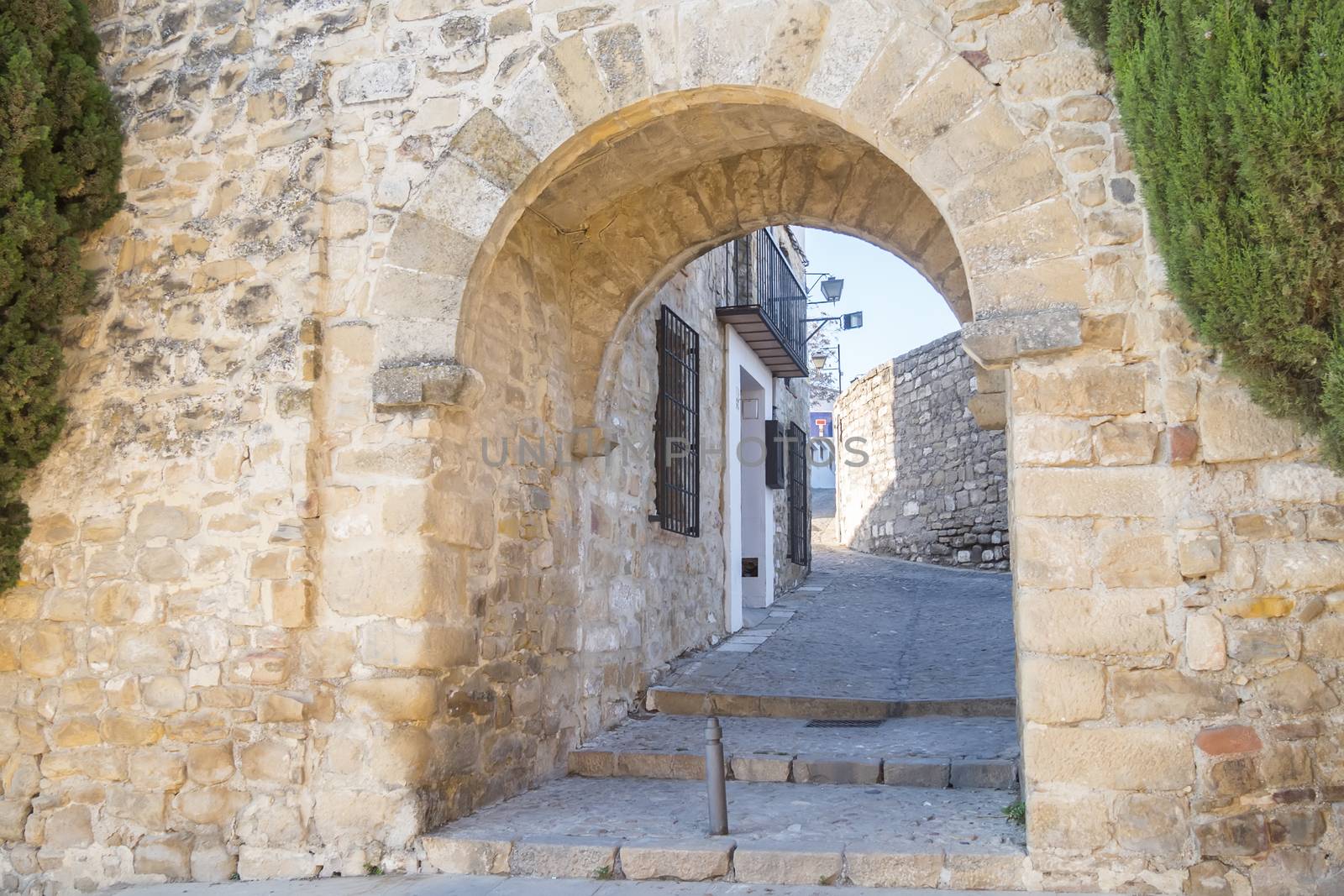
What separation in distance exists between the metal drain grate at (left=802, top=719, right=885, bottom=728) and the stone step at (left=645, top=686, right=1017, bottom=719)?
0.26 feet

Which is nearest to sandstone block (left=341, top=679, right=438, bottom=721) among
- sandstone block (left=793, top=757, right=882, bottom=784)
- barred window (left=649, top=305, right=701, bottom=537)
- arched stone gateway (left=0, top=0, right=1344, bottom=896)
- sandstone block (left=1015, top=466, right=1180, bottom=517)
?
arched stone gateway (left=0, top=0, right=1344, bottom=896)

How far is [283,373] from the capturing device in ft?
14.6

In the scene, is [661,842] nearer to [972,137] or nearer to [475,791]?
[475,791]

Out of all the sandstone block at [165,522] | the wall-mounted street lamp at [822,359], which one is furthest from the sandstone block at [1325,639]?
the wall-mounted street lamp at [822,359]

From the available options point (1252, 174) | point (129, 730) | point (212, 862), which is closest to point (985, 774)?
point (1252, 174)

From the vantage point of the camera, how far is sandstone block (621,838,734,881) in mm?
3838

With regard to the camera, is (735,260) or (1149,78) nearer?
(1149,78)

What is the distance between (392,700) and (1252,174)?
133 inches

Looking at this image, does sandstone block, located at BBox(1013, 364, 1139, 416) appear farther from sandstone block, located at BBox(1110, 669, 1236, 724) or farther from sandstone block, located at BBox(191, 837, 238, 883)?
sandstone block, located at BBox(191, 837, 238, 883)

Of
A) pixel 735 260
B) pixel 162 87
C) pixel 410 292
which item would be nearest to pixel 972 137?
pixel 410 292

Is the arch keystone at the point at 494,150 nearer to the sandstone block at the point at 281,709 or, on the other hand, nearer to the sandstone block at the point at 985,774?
the sandstone block at the point at 281,709

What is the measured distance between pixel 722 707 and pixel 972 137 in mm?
3888

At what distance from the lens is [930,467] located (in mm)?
13719

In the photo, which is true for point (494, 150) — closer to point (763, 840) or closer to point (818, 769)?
point (763, 840)
